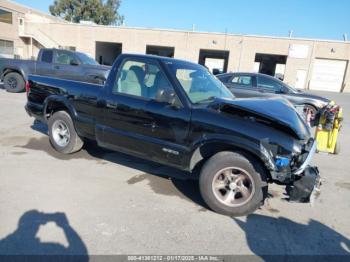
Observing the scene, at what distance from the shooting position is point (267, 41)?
1267 inches

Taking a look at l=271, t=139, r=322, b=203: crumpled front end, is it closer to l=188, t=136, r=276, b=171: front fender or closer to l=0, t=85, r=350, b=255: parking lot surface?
l=188, t=136, r=276, b=171: front fender

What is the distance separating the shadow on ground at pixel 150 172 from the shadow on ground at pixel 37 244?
4.82 ft

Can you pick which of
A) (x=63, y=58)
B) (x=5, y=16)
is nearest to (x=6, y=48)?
(x=5, y=16)

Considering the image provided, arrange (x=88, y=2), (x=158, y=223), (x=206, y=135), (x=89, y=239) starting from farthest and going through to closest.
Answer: (x=88, y=2) < (x=206, y=135) < (x=158, y=223) < (x=89, y=239)

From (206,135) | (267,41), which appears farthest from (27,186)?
(267,41)

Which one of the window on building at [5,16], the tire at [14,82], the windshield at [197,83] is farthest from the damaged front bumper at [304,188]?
the window on building at [5,16]

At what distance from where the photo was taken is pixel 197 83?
4.49m

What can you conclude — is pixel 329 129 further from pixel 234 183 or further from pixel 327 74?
pixel 327 74

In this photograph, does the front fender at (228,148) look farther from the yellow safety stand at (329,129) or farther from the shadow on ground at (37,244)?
the yellow safety stand at (329,129)

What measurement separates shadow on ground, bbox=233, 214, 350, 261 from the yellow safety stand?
3372 millimetres

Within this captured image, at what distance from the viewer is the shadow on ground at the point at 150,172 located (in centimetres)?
439

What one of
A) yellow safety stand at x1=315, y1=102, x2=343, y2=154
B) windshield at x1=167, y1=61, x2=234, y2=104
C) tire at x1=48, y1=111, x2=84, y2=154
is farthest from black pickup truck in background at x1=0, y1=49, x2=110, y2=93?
yellow safety stand at x1=315, y1=102, x2=343, y2=154

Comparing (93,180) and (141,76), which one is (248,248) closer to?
(93,180)

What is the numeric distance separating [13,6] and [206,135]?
42.0 metres
